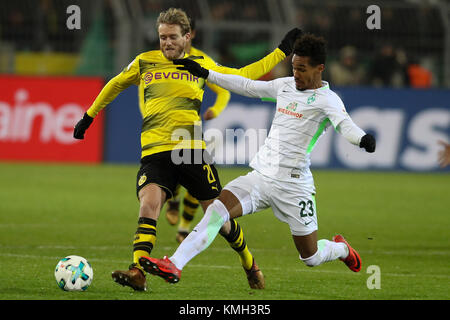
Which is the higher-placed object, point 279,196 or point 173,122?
point 173,122

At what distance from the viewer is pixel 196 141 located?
7301 mm

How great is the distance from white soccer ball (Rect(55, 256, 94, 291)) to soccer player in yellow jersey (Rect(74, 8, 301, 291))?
2.15 ft

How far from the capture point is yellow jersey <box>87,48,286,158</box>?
23.7 feet

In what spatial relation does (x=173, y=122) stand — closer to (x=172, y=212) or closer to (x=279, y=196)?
(x=279, y=196)

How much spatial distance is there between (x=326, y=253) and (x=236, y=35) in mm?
13208

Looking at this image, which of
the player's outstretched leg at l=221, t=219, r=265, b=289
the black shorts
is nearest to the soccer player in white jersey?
the player's outstretched leg at l=221, t=219, r=265, b=289

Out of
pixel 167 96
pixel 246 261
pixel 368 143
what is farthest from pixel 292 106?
pixel 246 261

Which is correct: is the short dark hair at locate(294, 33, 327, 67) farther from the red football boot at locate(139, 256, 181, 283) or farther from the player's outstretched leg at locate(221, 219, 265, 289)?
the red football boot at locate(139, 256, 181, 283)

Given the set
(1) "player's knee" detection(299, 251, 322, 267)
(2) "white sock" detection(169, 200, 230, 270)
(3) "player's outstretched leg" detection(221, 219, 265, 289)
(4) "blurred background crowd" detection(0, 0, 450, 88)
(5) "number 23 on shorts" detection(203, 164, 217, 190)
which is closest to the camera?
(2) "white sock" detection(169, 200, 230, 270)

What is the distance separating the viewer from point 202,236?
634cm

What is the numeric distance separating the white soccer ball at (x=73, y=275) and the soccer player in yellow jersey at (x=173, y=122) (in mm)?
654

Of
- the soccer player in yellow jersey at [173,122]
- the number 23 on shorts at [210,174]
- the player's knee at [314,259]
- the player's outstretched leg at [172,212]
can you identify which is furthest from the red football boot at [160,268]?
the player's outstretched leg at [172,212]
